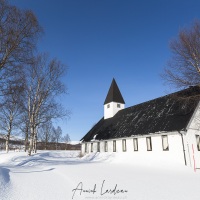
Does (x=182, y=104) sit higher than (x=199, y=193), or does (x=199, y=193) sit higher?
(x=182, y=104)

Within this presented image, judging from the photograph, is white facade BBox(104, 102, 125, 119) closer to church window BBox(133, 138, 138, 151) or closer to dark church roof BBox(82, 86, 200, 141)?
dark church roof BBox(82, 86, 200, 141)

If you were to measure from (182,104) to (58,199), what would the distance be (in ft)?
58.8

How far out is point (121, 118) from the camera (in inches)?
1164

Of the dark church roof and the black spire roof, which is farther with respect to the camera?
the black spire roof

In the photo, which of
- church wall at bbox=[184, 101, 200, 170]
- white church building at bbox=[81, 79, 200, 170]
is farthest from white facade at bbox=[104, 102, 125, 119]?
church wall at bbox=[184, 101, 200, 170]

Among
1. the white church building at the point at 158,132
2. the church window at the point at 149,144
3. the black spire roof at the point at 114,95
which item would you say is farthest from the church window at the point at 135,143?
the black spire roof at the point at 114,95

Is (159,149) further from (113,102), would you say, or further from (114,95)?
(114,95)

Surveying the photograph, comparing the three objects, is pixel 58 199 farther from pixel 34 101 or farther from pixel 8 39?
pixel 34 101

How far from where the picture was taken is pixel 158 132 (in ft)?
62.7

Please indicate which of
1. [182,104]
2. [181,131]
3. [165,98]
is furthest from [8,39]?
[165,98]

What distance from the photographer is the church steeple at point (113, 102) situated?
110 ft

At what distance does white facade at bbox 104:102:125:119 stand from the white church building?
176 centimetres

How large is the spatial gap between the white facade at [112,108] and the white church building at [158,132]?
5.77 ft

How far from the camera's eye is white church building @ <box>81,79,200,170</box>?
17.5 metres
